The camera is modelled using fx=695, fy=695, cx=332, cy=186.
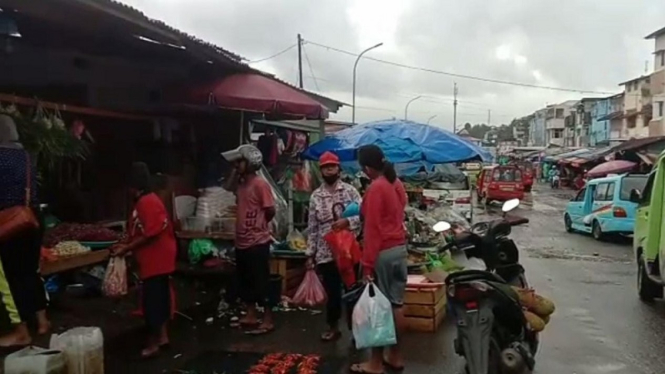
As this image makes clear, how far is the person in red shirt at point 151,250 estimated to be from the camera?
6109 millimetres

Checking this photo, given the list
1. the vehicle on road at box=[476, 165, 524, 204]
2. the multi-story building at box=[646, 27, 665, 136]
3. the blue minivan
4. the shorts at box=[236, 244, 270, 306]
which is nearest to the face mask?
the shorts at box=[236, 244, 270, 306]

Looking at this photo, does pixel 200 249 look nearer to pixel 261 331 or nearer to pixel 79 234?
pixel 79 234

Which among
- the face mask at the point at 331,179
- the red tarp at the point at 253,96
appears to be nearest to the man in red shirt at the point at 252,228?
the face mask at the point at 331,179

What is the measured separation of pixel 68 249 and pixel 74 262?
6.5 inches

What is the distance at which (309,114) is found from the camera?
9.29 m

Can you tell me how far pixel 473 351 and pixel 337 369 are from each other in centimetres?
132

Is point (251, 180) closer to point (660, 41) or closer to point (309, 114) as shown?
point (309, 114)

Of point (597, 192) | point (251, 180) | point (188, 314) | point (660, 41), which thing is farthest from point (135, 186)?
point (660, 41)

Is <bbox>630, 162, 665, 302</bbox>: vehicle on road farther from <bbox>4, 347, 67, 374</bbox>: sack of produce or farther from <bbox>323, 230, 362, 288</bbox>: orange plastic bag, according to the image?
<bbox>4, 347, 67, 374</bbox>: sack of produce

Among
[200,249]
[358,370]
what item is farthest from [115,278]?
[358,370]

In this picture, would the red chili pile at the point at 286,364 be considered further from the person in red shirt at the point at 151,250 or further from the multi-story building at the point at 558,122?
the multi-story building at the point at 558,122

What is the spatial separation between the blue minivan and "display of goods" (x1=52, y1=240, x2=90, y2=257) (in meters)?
13.5

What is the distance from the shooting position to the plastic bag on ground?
27.8ft

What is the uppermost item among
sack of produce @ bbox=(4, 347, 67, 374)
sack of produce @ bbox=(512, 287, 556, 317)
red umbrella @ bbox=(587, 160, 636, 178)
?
red umbrella @ bbox=(587, 160, 636, 178)
